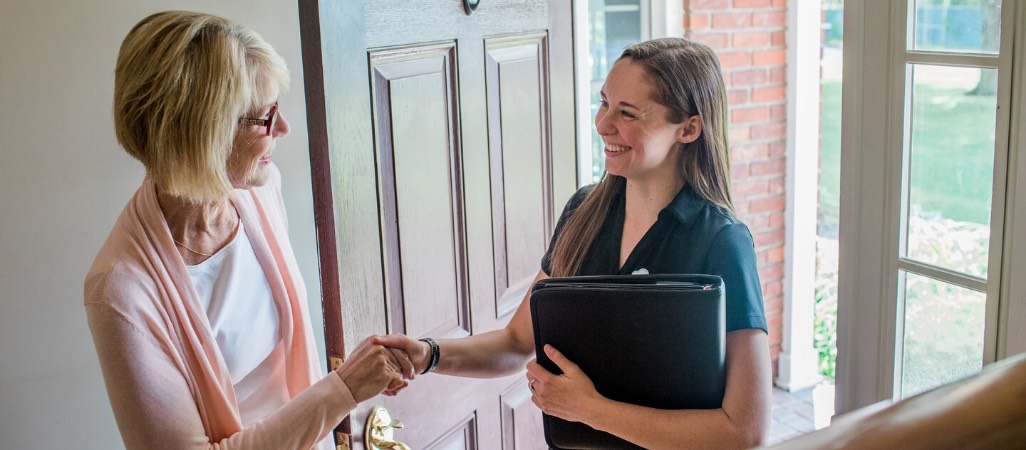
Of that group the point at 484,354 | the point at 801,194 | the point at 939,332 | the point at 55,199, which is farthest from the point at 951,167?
the point at 801,194

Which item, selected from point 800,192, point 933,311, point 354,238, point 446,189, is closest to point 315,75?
point 354,238

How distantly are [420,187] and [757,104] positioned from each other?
Result: 2511 mm

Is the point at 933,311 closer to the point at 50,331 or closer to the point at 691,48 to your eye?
the point at 691,48

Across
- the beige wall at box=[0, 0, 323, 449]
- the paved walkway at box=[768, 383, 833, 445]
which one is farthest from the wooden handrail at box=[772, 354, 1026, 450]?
the paved walkway at box=[768, 383, 833, 445]

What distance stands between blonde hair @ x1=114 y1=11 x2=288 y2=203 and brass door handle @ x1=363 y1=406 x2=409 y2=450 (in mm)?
514

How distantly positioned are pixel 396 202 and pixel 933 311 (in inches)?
38.9

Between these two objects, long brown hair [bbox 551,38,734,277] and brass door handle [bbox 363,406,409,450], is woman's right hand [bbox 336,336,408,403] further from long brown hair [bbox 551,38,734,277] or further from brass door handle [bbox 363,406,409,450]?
long brown hair [bbox 551,38,734,277]

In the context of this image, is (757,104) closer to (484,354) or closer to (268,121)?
(484,354)

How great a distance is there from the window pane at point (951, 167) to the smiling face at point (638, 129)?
0.40m

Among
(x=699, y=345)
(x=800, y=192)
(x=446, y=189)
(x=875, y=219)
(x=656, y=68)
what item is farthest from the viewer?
(x=800, y=192)

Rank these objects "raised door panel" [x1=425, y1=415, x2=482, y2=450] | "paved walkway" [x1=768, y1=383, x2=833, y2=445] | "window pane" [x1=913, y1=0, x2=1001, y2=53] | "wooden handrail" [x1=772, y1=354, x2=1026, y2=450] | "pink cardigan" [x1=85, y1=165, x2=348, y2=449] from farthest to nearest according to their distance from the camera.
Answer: "paved walkway" [x1=768, y1=383, x2=833, y2=445] → "raised door panel" [x1=425, y1=415, x2=482, y2=450] → "window pane" [x1=913, y1=0, x2=1001, y2=53] → "pink cardigan" [x1=85, y1=165, x2=348, y2=449] → "wooden handrail" [x1=772, y1=354, x2=1026, y2=450]

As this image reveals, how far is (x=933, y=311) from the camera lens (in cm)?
153

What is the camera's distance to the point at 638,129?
4.74 ft

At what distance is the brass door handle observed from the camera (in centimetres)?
160
